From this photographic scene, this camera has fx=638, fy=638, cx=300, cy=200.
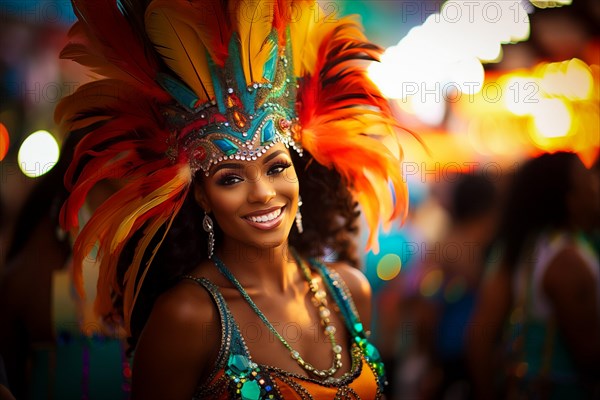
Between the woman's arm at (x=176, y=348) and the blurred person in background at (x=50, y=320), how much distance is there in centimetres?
83

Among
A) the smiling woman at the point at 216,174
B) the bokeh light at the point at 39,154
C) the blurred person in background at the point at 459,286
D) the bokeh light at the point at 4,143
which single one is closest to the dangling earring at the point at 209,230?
the smiling woman at the point at 216,174

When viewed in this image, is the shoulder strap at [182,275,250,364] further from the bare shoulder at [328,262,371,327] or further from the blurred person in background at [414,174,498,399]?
the blurred person in background at [414,174,498,399]

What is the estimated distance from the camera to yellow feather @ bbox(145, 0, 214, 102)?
176cm

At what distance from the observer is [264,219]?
1890 millimetres

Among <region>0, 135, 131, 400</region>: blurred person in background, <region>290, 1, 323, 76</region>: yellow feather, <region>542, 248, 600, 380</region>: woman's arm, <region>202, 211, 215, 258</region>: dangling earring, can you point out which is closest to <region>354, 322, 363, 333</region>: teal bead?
<region>202, 211, 215, 258</region>: dangling earring

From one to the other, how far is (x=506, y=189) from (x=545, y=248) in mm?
555

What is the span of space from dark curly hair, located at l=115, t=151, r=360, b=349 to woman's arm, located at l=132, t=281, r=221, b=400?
0.55 feet

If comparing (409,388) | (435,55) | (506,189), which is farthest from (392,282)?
(435,55)

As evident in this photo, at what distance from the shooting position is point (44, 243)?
8.93 feet

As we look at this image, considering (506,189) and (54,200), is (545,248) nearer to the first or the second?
(506,189)

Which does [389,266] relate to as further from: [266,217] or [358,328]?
[266,217]

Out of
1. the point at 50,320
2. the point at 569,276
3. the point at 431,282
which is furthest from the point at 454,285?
the point at 50,320

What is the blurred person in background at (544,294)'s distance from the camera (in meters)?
3.24

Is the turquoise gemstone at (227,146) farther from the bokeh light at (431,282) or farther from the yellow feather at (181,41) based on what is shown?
the bokeh light at (431,282)
